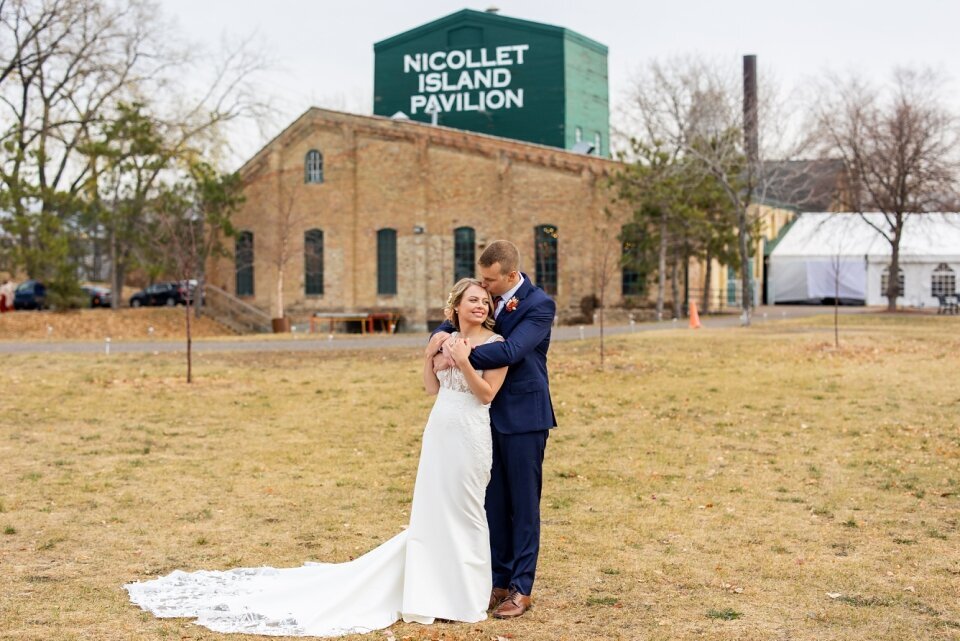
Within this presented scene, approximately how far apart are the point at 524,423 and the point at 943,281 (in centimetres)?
4435

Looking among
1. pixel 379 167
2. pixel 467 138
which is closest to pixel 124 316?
pixel 379 167

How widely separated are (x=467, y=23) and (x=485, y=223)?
10.4 meters

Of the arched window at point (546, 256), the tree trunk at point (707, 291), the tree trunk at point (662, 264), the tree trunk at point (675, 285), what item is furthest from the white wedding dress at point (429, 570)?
the tree trunk at point (707, 291)

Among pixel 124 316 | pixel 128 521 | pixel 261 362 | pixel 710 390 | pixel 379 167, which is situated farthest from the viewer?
pixel 379 167

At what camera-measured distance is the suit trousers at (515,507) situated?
6512 mm

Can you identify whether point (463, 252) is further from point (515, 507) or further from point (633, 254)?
point (515, 507)

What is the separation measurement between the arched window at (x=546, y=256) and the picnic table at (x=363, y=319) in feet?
18.1

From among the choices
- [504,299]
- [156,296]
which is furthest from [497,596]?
[156,296]

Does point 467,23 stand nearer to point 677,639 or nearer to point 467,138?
point 467,138

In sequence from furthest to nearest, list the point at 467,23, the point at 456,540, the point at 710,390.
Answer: the point at 467,23 < the point at 710,390 < the point at 456,540

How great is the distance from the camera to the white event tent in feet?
153

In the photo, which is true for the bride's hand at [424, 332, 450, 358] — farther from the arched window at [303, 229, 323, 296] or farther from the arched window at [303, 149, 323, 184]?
the arched window at [303, 149, 323, 184]

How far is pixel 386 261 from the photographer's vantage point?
138 ft

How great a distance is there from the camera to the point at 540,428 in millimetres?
6512
